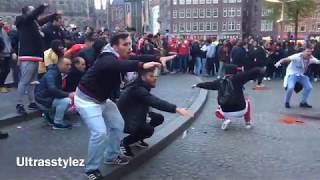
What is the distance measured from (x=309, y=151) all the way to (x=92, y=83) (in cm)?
396

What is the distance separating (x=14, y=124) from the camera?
8516 millimetres

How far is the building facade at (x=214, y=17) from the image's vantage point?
4444 inches

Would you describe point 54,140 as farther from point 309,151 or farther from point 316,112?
point 316,112

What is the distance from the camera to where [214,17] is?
114625mm

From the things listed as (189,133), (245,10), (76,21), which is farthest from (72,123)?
(245,10)

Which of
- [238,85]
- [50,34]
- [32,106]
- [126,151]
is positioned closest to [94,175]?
[126,151]

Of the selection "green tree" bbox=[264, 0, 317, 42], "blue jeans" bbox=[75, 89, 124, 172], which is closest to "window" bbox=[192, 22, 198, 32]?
"green tree" bbox=[264, 0, 317, 42]

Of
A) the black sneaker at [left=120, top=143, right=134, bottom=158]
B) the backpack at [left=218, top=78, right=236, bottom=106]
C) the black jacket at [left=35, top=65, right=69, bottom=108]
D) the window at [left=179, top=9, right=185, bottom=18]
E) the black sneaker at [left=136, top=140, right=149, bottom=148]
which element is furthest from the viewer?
the window at [left=179, top=9, right=185, bottom=18]

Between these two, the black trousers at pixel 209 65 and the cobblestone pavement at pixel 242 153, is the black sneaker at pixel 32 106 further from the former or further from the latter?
the black trousers at pixel 209 65

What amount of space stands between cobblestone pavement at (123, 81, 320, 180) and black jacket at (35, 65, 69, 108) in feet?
6.77

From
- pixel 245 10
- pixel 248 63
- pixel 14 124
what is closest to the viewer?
pixel 14 124

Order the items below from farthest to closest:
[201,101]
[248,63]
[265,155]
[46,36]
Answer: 1. [248,63]
2. [201,101]
3. [46,36]
4. [265,155]

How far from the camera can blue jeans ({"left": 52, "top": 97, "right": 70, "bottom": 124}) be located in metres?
8.24

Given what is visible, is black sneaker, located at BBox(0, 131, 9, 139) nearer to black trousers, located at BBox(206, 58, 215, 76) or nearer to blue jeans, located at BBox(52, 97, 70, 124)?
blue jeans, located at BBox(52, 97, 70, 124)
